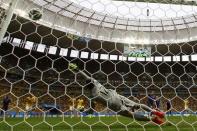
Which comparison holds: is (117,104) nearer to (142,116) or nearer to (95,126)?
(142,116)

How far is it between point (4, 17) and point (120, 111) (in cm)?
162

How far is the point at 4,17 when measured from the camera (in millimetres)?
2188

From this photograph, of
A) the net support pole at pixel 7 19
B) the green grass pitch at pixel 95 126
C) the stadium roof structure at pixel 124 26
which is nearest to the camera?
the net support pole at pixel 7 19

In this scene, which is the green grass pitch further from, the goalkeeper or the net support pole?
the net support pole

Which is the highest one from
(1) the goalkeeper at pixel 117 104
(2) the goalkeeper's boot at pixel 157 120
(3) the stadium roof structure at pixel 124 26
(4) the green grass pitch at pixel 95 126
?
(3) the stadium roof structure at pixel 124 26

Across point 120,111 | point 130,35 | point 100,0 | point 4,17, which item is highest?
point 130,35

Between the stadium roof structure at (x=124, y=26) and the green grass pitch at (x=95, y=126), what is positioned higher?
the stadium roof structure at (x=124, y=26)

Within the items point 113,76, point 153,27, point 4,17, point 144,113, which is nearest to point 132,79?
point 113,76

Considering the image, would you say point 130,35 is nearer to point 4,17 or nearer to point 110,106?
point 110,106

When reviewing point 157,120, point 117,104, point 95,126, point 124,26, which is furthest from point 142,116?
point 124,26

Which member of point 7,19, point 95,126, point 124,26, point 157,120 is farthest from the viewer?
point 124,26

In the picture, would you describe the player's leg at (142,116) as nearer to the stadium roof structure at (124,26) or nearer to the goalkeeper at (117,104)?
the goalkeeper at (117,104)

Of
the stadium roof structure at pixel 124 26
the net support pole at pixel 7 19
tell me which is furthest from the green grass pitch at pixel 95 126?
the stadium roof structure at pixel 124 26

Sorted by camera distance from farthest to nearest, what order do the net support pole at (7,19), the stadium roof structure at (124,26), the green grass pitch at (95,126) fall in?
the stadium roof structure at (124,26) < the green grass pitch at (95,126) < the net support pole at (7,19)
